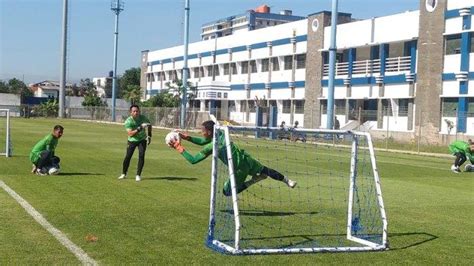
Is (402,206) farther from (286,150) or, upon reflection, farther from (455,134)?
(455,134)

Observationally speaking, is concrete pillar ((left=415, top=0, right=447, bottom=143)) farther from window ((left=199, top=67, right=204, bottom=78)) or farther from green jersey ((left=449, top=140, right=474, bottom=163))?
window ((left=199, top=67, right=204, bottom=78))

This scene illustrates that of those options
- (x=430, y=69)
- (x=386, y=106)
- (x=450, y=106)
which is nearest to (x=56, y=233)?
(x=450, y=106)

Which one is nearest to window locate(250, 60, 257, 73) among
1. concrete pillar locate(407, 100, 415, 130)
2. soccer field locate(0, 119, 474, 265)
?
concrete pillar locate(407, 100, 415, 130)

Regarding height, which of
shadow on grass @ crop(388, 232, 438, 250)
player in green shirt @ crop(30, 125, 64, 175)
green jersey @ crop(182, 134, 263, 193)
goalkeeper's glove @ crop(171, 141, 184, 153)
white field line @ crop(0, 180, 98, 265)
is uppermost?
goalkeeper's glove @ crop(171, 141, 184, 153)

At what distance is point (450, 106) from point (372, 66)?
10043mm

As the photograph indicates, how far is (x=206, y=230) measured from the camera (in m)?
9.58

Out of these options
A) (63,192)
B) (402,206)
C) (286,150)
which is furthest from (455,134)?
(63,192)

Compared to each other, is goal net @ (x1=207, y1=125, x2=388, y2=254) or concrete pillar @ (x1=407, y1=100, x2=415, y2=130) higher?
concrete pillar @ (x1=407, y1=100, x2=415, y2=130)

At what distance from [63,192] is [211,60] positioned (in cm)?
7507

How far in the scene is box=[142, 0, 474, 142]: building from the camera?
1831 inches

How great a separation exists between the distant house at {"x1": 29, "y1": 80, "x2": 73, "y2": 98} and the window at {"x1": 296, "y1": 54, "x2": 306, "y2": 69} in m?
104

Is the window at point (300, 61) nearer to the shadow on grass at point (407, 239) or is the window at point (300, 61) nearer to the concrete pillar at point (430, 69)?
the concrete pillar at point (430, 69)

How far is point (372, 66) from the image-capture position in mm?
Answer: 55438

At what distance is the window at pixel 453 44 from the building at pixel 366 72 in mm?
73
